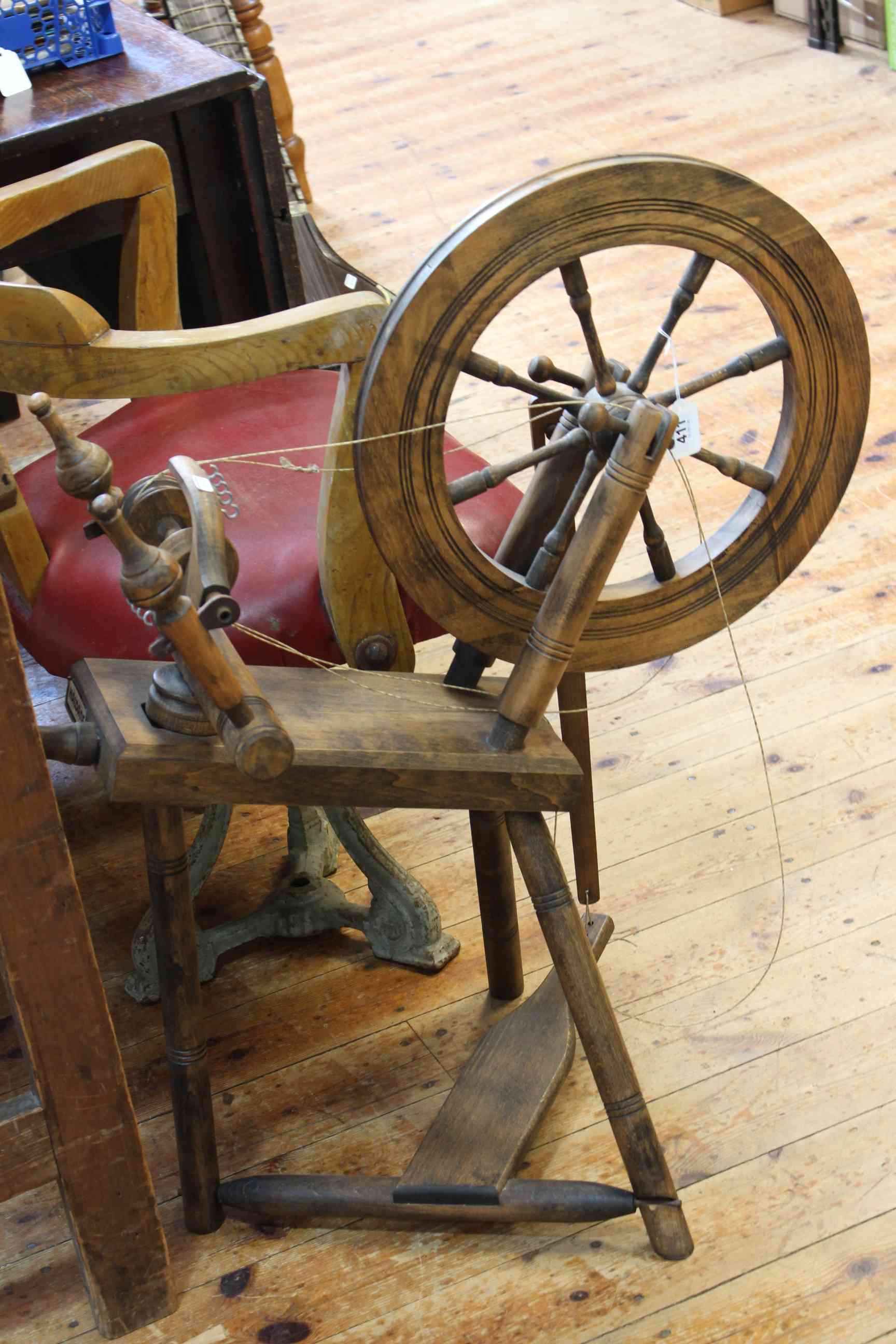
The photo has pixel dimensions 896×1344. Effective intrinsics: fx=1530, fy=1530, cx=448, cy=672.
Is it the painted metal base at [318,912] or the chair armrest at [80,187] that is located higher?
the chair armrest at [80,187]

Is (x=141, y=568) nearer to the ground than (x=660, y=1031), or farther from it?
farther from it

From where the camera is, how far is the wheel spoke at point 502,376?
1.20 metres

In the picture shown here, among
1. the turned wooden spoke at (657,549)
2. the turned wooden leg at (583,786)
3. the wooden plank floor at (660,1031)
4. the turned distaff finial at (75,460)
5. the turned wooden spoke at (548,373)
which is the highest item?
the turned distaff finial at (75,460)

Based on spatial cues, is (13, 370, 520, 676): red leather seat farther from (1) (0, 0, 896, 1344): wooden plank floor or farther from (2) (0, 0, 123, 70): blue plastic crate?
(2) (0, 0, 123, 70): blue plastic crate

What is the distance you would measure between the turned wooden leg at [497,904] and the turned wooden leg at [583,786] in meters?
0.08

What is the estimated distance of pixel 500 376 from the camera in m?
1.21

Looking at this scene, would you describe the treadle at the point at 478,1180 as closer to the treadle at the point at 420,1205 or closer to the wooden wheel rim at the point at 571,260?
the treadle at the point at 420,1205

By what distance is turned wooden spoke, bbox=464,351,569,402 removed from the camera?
1.20 meters

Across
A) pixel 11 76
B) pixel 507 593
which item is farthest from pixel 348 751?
pixel 11 76

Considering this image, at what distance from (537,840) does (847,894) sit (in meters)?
0.61

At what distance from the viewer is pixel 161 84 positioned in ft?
6.55

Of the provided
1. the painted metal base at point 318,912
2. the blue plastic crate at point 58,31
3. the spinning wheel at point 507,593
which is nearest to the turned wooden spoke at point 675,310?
the spinning wheel at point 507,593

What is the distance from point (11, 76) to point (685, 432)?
1.26 m

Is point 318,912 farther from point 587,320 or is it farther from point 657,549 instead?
point 587,320
